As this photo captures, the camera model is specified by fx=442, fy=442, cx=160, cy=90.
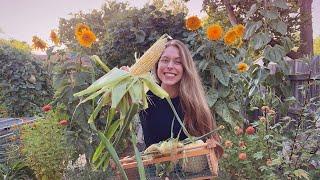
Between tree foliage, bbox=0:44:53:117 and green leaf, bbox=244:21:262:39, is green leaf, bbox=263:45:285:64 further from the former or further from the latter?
tree foliage, bbox=0:44:53:117

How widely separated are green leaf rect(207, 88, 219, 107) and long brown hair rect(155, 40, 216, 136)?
1510mm

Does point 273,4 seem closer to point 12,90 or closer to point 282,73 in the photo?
A: point 282,73

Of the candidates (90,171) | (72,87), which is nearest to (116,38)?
(72,87)

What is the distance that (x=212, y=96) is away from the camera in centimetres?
399

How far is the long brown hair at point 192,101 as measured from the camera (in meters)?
2.25

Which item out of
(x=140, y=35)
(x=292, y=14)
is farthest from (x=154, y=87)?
(x=292, y=14)

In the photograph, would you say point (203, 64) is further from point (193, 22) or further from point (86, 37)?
point (86, 37)

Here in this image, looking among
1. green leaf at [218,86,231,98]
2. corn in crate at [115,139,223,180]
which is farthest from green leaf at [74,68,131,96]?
green leaf at [218,86,231,98]

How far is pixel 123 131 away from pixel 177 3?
57.3 ft

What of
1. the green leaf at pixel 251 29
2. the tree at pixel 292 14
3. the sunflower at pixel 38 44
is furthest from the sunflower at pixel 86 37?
the tree at pixel 292 14

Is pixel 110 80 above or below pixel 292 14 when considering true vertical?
below

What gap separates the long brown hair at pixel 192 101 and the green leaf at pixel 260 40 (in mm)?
2057

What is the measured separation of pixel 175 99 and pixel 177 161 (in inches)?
37.7

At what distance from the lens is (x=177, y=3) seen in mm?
18125
